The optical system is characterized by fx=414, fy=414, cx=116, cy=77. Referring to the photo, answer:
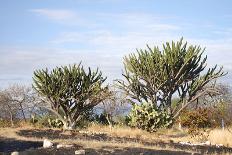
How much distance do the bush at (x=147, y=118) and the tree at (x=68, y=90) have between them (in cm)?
384

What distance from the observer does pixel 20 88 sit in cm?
4362

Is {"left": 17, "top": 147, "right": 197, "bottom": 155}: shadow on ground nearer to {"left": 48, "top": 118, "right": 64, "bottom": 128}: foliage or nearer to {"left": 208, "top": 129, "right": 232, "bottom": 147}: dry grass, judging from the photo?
{"left": 208, "top": 129, "right": 232, "bottom": 147}: dry grass

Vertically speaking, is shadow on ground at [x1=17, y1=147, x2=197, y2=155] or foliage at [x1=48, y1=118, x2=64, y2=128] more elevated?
foliage at [x1=48, y1=118, x2=64, y2=128]

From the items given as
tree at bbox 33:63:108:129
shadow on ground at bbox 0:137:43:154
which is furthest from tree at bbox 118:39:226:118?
shadow on ground at bbox 0:137:43:154

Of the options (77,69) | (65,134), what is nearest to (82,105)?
(77,69)

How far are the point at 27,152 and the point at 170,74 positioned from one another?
14.5 meters

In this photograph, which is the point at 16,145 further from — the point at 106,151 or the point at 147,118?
the point at 147,118

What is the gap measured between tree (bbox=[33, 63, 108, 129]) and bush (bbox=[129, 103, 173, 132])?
384cm

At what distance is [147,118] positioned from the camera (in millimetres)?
20969

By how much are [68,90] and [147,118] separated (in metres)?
5.41

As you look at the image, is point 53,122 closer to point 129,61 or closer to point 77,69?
point 77,69

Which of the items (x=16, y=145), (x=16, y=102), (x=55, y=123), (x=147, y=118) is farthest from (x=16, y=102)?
(x=16, y=145)

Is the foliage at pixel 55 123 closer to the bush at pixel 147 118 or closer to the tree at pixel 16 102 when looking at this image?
the bush at pixel 147 118

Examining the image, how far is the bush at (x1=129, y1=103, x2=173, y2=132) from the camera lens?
20953 millimetres
